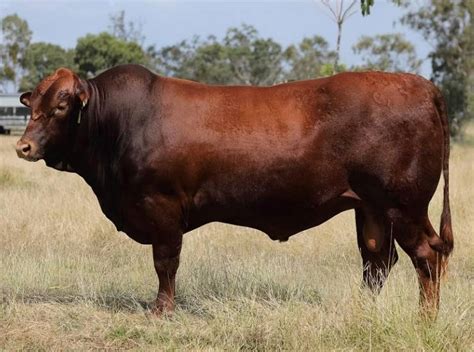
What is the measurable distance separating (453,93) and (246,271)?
3196cm

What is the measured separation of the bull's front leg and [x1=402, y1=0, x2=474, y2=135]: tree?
32.4 meters

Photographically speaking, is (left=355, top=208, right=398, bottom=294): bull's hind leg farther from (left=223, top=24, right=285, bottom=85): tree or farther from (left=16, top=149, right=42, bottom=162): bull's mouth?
(left=223, top=24, right=285, bottom=85): tree

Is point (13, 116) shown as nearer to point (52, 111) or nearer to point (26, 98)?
point (26, 98)

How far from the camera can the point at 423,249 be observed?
16.4 feet

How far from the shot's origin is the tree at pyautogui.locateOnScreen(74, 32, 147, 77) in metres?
48.8

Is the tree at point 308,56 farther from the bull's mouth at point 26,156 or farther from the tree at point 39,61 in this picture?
the bull's mouth at point 26,156

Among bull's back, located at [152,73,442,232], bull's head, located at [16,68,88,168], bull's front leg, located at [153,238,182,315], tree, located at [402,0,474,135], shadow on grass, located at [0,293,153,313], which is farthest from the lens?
tree, located at [402,0,474,135]

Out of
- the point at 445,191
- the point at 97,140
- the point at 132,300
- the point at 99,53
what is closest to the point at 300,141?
the point at 445,191

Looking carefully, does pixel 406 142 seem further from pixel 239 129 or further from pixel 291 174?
pixel 239 129

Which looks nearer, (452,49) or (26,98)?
(26,98)

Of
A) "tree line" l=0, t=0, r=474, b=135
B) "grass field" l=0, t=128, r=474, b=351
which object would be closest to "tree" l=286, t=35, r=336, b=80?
"tree line" l=0, t=0, r=474, b=135

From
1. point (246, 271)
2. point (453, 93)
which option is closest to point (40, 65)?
point (453, 93)

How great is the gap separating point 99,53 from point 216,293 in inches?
1767

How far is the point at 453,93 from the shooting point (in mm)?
36094
